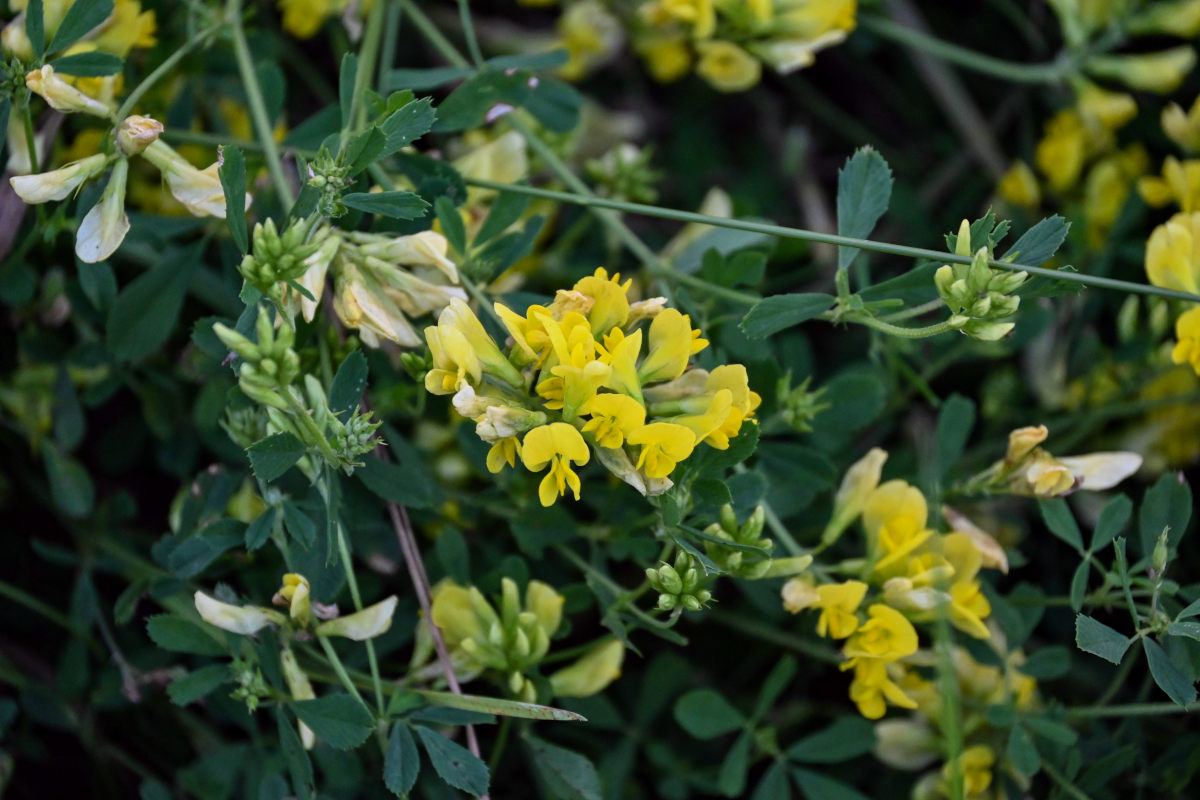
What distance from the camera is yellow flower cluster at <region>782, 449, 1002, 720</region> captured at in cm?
128

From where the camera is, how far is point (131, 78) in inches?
64.9

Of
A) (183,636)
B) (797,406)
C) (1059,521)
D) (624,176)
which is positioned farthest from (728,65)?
(183,636)

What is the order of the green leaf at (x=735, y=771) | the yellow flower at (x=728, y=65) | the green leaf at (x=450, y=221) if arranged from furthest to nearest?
the yellow flower at (x=728, y=65) → the green leaf at (x=735, y=771) → the green leaf at (x=450, y=221)

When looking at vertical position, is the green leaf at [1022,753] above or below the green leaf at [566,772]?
above

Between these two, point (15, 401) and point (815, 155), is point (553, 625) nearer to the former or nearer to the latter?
point (15, 401)

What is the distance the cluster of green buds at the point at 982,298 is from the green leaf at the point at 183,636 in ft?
3.33

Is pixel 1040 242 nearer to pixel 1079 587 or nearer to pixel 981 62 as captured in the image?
pixel 1079 587

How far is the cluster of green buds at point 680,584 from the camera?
3.64 feet

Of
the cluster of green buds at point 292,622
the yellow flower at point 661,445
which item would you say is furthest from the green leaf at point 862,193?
the cluster of green buds at point 292,622

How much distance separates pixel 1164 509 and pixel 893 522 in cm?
39

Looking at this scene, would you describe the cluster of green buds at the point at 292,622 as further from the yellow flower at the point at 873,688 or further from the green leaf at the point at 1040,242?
the green leaf at the point at 1040,242

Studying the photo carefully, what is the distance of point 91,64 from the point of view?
1298 mm

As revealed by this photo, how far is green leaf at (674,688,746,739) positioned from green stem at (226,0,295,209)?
91 centimetres

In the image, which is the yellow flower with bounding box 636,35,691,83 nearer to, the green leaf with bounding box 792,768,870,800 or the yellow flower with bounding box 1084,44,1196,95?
the yellow flower with bounding box 1084,44,1196,95
